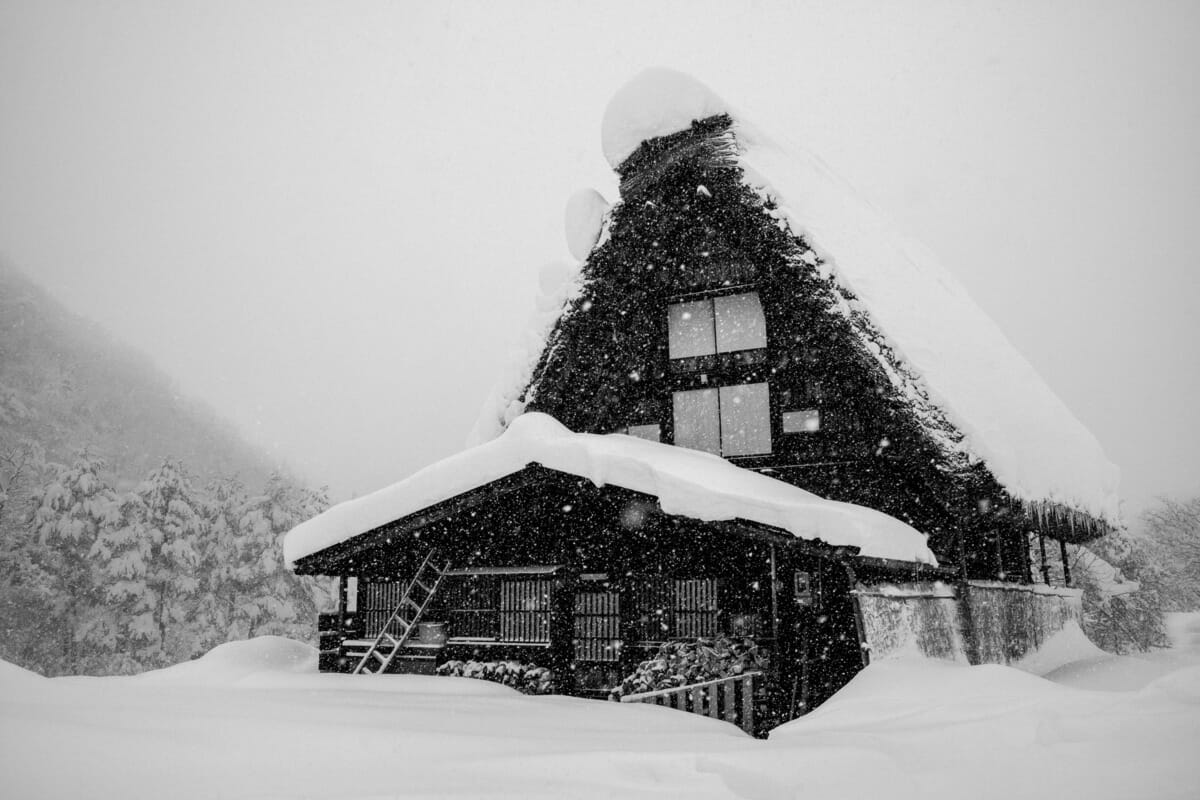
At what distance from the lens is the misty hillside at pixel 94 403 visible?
4150cm

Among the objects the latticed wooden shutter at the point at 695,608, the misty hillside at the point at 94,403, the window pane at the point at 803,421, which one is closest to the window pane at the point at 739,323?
the window pane at the point at 803,421

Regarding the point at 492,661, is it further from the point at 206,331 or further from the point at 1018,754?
the point at 206,331

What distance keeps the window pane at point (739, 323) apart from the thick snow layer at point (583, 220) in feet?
6.59

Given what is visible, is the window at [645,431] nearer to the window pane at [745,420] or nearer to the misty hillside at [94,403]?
the window pane at [745,420]

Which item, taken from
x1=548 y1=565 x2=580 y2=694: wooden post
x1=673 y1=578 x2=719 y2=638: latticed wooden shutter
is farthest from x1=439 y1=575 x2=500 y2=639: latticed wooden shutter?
x1=673 y1=578 x2=719 y2=638: latticed wooden shutter

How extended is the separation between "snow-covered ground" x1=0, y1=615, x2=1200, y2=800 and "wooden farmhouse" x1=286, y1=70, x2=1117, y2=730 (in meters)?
1.92

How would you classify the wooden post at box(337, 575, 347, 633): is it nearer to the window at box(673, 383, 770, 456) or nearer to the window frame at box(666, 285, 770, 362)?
the window at box(673, 383, 770, 456)

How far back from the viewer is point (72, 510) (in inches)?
964

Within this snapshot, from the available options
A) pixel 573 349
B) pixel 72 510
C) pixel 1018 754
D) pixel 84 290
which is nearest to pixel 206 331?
pixel 84 290

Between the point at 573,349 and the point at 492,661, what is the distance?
409 centimetres

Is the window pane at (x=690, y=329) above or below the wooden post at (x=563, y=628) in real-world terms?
above

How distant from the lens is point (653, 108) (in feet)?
32.2

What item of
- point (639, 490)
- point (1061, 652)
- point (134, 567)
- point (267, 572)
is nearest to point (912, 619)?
point (639, 490)

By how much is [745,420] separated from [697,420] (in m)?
0.64
